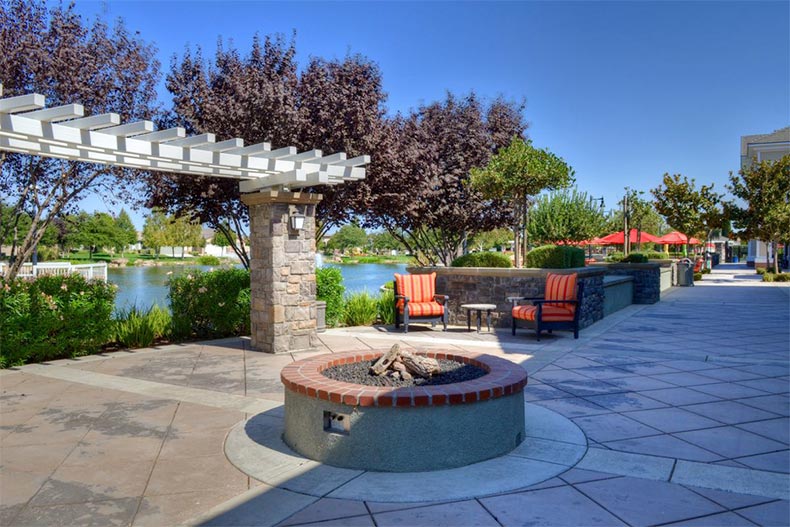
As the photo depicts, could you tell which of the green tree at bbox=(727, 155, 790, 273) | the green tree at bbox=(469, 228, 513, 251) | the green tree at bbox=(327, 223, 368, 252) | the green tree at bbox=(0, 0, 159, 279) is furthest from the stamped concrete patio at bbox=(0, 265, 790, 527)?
the green tree at bbox=(327, 223, 368, 252)

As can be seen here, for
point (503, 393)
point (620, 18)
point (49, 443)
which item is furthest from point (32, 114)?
point (620, 18)

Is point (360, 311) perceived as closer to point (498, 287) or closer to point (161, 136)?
point (498, 287)

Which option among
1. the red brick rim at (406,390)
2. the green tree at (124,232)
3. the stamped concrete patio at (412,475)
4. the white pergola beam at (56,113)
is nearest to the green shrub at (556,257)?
the stamped concrete patio at (412,475)

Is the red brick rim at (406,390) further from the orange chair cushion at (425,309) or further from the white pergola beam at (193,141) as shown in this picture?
the orange chair cushion at (425,309)

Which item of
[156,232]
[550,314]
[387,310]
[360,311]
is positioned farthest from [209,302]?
[156,232]

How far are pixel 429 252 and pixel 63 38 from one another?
39.9 feet

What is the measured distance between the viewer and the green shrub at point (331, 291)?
9.20 metres

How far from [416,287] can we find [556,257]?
2.66 meters

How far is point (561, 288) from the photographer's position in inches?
326

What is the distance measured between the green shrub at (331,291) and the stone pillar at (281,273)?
174 cm

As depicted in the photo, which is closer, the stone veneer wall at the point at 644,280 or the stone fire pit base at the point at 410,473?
the stone fire pit base at the point at 410,473

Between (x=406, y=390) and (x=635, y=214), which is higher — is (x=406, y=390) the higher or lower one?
the lower one

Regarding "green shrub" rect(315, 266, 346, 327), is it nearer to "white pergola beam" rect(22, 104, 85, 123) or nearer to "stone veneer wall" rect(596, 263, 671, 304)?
"white pergola beam" rect(22, 104, 85, 123)

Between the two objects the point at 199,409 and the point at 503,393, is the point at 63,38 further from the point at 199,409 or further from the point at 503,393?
the point at 503,393
